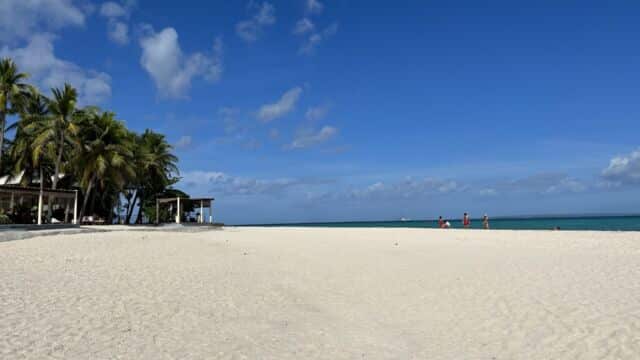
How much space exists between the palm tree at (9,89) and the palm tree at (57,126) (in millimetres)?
2410

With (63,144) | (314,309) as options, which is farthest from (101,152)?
(314,309)

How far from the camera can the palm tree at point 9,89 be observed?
22.8 m

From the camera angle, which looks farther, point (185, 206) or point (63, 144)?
point (185, 206)

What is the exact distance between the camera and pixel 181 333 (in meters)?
5.14

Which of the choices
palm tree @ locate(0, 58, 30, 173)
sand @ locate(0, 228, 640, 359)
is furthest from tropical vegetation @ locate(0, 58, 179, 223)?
sand @ locate(0, 228, 640, 359)

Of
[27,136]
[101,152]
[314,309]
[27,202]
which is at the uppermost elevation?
[27,136]

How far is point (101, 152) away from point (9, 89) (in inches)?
265

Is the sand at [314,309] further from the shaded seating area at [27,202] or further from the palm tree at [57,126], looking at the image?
the palm tree at [57,126]

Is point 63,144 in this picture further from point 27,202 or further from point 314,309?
point 314,309

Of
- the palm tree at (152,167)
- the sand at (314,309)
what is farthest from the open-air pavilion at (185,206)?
the sand at (314,309)

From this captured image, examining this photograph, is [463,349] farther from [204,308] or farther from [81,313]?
[81,313]

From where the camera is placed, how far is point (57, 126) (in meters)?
26.3

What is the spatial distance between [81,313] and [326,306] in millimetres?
3371

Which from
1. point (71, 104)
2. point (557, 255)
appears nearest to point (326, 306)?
point (557, 255)
